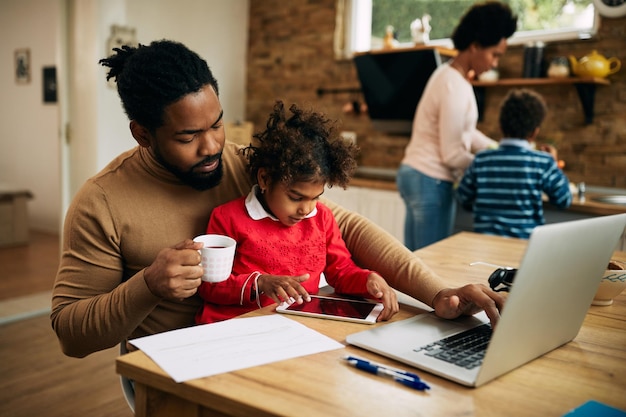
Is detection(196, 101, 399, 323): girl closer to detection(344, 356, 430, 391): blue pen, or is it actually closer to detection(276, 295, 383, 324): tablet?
detection(276, 295, 383, 324): tablet

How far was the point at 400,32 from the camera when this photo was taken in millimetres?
4312

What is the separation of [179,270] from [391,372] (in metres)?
0.43

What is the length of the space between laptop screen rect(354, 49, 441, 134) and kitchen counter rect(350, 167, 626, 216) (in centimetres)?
34

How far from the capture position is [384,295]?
48.1 inches

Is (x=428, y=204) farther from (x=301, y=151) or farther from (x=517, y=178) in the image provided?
(x=301, y=151)

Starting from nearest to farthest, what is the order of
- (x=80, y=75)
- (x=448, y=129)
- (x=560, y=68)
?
(x=448, y=129)
(x=560, y=68)
(x=80, y=75)

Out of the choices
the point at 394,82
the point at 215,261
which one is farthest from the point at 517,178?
the point at 215,261

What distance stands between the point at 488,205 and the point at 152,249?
1757 millimetres

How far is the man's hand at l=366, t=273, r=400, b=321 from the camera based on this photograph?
3.88ft

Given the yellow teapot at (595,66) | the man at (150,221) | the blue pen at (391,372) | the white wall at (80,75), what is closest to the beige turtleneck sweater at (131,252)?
the man at (150,221)

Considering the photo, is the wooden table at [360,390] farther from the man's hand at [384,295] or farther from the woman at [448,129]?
the woman at [448,129]

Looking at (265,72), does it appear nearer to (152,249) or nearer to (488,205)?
(488,205)

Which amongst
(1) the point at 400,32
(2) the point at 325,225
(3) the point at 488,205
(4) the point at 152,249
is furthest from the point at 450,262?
(1) the point at 400,32

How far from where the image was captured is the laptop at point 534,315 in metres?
0.82
